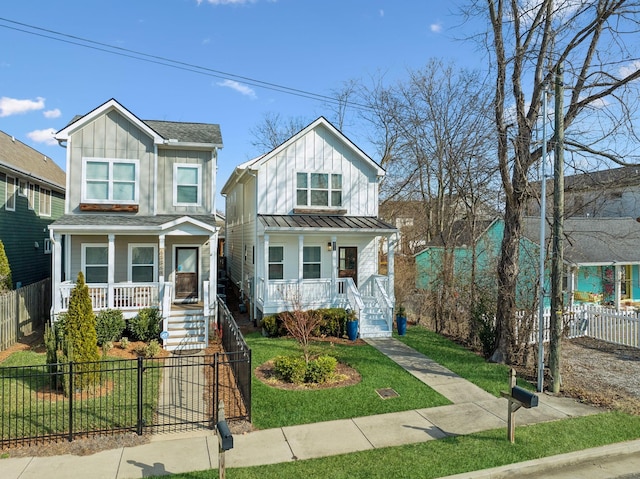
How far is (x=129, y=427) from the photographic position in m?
6.83

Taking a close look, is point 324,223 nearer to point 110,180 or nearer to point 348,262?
point 348,262

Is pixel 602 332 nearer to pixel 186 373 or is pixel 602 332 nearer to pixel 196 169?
pixel 186 373

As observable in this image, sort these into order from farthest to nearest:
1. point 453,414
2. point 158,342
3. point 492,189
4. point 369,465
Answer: point 492,189 < point 158,342 < point 453,414 < point 369,465

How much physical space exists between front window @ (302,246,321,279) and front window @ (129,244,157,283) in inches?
221

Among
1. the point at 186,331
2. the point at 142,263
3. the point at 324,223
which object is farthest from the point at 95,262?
the point at 324,223

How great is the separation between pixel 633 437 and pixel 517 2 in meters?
10.4

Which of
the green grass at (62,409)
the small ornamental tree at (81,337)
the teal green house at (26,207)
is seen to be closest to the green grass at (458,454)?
the green grass at (62,409)

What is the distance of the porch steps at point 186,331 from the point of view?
40.3 ft

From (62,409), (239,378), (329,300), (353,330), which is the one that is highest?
(329,300)

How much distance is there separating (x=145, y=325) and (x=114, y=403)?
465 cm

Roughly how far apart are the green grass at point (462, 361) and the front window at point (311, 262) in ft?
14.0

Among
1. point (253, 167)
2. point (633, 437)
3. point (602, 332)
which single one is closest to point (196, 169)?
point (253, 167)

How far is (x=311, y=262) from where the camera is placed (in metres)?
16.0

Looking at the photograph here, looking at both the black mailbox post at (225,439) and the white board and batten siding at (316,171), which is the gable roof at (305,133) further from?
the black mailbox post at (225,439)
